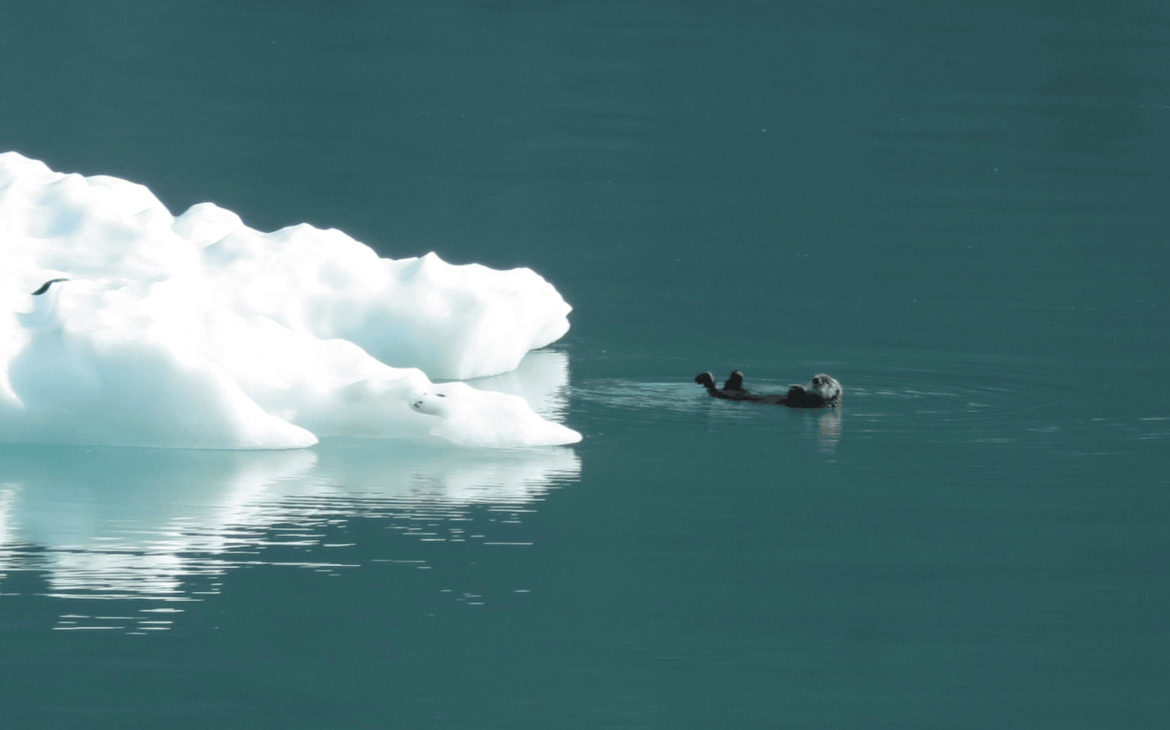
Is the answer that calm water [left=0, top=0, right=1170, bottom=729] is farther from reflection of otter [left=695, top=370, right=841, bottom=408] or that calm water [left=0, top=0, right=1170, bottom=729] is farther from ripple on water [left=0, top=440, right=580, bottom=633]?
reflection of otter [left=695, top=370, right=841, bottom=408]

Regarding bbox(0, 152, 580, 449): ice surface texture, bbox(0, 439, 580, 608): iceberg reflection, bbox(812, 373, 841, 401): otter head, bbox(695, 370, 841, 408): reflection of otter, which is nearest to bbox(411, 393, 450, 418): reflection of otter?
bbox(0, 152, 580, 449): ice surface texture

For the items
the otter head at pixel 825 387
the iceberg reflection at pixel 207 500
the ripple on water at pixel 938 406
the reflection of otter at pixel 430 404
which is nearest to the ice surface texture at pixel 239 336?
the reflection of otter at pixel 430 404

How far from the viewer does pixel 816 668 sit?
5488 mm

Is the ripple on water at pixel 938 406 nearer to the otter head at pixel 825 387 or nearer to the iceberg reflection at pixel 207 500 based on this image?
the otter head at pixel 825 387

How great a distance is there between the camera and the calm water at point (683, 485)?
211 inches

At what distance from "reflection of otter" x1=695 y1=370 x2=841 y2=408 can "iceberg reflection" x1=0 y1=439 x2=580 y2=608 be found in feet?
→ 4.59

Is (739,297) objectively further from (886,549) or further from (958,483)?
(886,549)

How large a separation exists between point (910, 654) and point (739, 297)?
24.2 feet

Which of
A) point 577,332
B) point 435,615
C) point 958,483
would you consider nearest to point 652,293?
point 577,332

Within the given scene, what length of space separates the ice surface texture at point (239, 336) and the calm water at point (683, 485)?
19 centimetres

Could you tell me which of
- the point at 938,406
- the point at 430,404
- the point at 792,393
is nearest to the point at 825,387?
the point at 792,393

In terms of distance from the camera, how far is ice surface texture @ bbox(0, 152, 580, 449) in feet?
26.9

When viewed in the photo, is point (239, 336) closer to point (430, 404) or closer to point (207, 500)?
point (430, 404)

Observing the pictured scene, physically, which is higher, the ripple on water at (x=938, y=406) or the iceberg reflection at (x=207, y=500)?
the ripple on water at (x=938, y=406)
